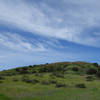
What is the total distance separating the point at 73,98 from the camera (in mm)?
15977

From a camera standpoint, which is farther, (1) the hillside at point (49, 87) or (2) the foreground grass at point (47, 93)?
(1) the hillside at point (49, 87)

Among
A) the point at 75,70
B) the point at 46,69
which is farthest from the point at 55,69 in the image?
the point at 75,70

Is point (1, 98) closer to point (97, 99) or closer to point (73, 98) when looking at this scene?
point (73, 98)

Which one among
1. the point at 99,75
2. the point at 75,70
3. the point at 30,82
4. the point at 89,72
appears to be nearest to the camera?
the point at 30,82

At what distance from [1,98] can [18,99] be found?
6.74 feet

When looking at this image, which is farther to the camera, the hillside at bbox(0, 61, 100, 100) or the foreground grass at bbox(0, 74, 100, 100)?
the hillside at bbox(0, 61, 100, 100)

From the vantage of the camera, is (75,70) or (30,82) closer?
(30,82)

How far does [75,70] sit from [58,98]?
39.0 m

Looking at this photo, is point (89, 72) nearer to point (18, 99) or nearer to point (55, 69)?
point (55, 69)

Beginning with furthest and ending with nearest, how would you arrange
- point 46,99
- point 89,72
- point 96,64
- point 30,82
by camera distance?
point 96,64, point 89,72, point 30,82, point 46,99

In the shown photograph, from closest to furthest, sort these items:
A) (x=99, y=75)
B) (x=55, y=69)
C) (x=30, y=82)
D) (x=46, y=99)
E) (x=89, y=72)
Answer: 1. (x=46, y=99)
2. (x=30, y=82)
3. (x=99, y=75)
4. (x=89, y=72)
5. (x=55, y=69)

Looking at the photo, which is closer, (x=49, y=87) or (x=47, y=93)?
(x=47, y=93)

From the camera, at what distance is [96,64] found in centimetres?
6675

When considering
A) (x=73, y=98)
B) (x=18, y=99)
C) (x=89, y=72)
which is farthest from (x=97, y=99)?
(x=89, y=72)
